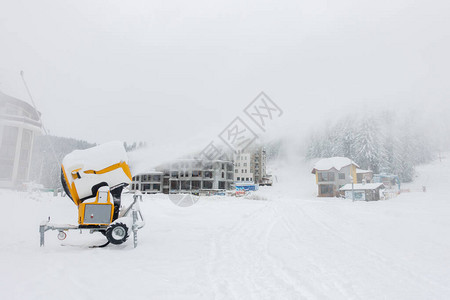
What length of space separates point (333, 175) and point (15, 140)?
55473 mm

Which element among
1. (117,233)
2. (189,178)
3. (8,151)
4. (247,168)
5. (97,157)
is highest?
(247,168)

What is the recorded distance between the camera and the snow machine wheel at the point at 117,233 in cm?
730

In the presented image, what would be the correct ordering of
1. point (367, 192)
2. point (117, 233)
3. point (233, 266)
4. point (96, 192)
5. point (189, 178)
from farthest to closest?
point (189, 178) → point (367, 192) → point (96, 192) → point (117, 233) → point (233, 266)

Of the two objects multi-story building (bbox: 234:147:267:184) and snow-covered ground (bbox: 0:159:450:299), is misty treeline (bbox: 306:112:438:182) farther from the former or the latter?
snow-covered ground (bbox: 0:159:450:299)

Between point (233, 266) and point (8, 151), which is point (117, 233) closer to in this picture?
point (233, 266)

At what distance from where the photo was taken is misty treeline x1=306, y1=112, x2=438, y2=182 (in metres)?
61.4

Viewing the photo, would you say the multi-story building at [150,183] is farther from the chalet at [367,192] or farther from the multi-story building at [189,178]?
the chalet at [367,192]

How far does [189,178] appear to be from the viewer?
6512 centimetres

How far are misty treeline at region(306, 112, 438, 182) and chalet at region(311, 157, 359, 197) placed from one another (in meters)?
9.87

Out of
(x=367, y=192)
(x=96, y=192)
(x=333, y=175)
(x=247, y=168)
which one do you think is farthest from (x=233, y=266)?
(x=247, y=168)

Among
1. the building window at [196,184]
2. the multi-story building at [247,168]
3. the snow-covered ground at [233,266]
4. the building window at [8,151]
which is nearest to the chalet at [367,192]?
the building window at [196,184]

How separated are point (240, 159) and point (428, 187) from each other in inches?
1929

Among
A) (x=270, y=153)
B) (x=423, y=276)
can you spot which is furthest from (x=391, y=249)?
(x=270, y=153)

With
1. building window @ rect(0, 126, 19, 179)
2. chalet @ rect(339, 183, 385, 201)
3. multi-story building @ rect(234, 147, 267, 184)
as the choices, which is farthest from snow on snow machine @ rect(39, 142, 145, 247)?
multi-story building @ rect(234, 147, 267, 184)
